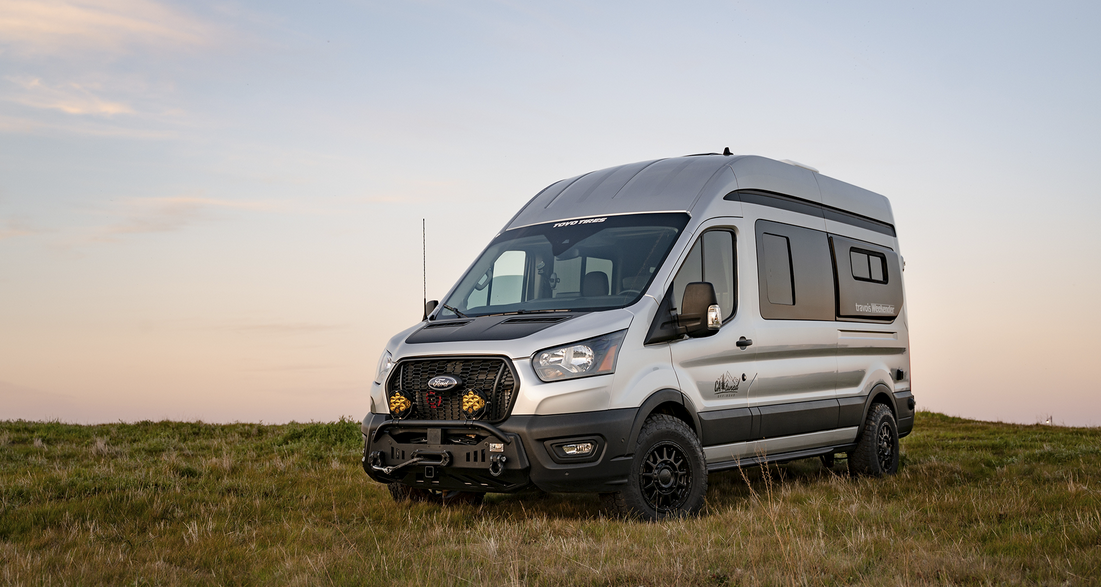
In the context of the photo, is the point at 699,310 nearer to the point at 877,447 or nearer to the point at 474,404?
the point at 474,404

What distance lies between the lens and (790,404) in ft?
29.9

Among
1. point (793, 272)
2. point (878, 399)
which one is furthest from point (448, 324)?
point (878, 399)

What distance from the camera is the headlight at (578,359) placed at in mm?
6828

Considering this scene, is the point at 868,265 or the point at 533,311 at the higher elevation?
the point at 868,265

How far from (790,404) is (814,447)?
83cm

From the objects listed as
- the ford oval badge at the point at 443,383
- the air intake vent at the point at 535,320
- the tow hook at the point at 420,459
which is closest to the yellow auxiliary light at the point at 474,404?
the ford oval badge at the point at 443,383

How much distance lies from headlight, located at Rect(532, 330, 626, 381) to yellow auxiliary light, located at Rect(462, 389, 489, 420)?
19.5 inches

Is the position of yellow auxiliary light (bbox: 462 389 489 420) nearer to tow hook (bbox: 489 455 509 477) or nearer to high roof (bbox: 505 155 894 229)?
tow hook (bbox: 489 455 509 477)

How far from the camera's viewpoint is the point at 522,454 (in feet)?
22.2

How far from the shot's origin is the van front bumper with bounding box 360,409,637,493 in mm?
6766

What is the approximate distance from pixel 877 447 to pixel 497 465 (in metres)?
5.77

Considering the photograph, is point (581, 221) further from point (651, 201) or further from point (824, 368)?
point (824, 368)

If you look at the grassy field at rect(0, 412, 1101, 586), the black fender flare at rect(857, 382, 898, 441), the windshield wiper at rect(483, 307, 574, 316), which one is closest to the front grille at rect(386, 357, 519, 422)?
the windshield wiper at rect(483, 307, 574, 316)

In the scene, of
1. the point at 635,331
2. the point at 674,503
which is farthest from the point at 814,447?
the point at 635,331
